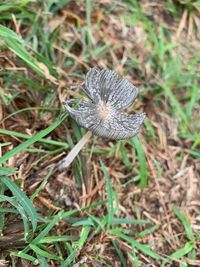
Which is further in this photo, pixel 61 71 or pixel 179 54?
pixel 179 54

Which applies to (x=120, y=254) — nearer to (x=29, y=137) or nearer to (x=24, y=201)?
(x=24, y=201)

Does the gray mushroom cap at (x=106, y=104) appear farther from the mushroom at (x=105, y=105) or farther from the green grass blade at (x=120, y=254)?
the green grass blade at (x=120, y=254)

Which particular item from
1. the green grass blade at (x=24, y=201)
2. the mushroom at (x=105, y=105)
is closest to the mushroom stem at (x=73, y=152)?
the mushroom at (x=105, y=105)

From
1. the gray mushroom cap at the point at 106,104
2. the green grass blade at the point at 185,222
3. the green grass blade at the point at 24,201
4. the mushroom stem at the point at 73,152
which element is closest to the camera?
the green grass blade at the point at 24,201

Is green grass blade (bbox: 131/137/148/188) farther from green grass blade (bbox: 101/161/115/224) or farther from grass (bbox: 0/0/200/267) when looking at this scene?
green grass blade (bbox: 101/161/115/224)

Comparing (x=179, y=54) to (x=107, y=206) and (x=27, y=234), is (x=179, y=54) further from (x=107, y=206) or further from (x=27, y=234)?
(x=27, y=234)

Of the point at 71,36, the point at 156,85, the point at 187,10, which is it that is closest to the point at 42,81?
the point at 71,36
